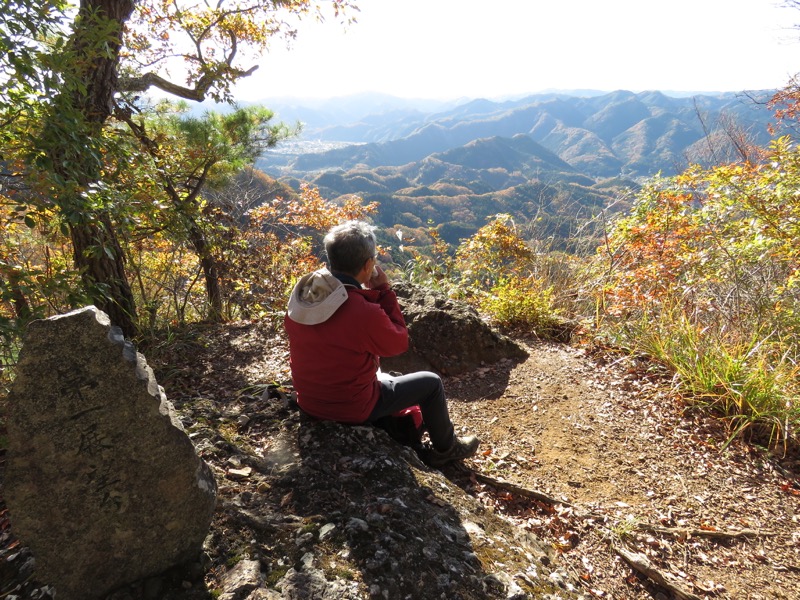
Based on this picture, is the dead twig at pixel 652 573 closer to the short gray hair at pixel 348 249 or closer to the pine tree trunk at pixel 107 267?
the short gray hair at pixel 348 249

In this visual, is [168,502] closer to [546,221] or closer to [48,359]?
[48,359]

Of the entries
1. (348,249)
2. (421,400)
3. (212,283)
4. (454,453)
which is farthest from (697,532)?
(212,283)

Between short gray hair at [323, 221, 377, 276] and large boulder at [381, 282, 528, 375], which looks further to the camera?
large boulder at [381, 282, 528, 375]

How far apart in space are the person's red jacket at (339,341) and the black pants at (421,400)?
84 mm

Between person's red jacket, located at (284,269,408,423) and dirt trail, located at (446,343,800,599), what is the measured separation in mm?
1255

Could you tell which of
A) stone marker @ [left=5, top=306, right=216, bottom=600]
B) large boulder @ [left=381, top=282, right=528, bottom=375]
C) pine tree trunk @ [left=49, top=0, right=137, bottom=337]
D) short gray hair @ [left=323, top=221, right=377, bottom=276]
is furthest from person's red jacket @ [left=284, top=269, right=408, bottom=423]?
large boulder @ [left=381, top=282, right=528, bottom=375]

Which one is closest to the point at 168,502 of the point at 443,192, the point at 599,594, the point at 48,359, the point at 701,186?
the point at 48,359

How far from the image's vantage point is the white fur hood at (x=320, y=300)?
7.04ft

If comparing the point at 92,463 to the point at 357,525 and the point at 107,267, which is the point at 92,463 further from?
the point at 107,267

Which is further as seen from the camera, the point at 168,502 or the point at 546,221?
the point at 546,221

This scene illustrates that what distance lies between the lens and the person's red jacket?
85.7 inches

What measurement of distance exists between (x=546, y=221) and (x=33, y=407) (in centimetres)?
1025

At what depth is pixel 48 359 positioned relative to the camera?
1277mm

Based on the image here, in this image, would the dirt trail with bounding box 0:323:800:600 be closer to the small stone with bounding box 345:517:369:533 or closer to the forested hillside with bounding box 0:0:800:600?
the forested hillside with bounding box 0:0:800:600
